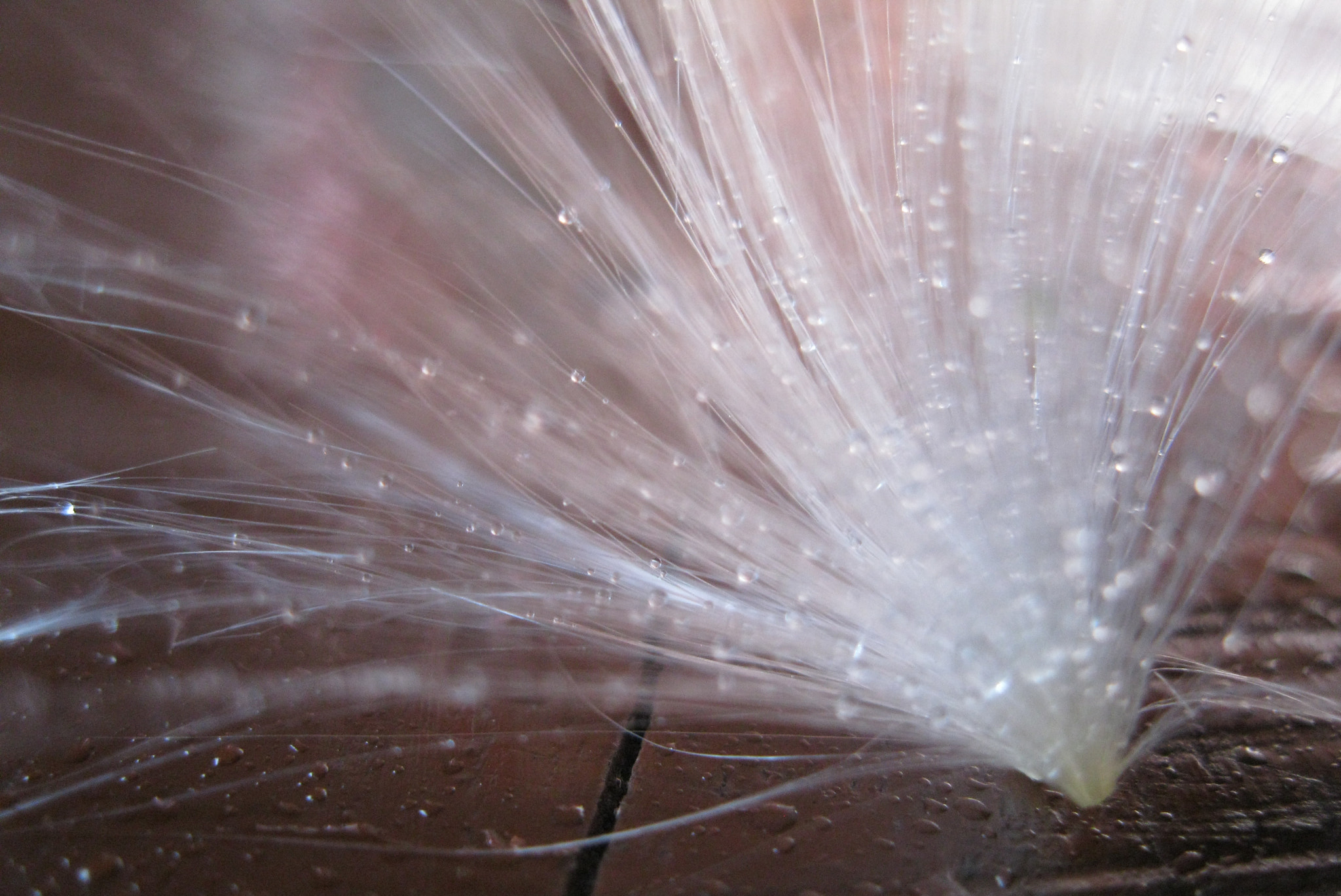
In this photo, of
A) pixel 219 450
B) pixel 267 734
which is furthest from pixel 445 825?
pixel 219 450

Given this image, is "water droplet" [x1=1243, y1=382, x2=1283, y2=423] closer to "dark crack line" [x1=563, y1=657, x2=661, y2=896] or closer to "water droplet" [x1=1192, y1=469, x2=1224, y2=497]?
"water droplet" [x1=1192, y1=469, x2=1224, y2=497]

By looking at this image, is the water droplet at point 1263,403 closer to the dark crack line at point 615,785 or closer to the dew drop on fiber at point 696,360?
the dew drop on fiber at point 696,360

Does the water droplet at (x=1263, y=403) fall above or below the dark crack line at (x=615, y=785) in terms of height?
above

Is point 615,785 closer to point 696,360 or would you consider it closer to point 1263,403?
point 696,360

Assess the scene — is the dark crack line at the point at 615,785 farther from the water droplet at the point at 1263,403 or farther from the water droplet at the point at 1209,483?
the water droplet at the point at 1263,403

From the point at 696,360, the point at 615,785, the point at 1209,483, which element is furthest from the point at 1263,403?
the point at 615,785

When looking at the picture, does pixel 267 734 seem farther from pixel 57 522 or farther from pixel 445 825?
pixel 57 522

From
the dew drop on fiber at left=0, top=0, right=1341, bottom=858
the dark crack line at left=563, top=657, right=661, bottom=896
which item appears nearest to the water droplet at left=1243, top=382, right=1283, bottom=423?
the dew drop on fiber at left=0, top=0, right=1341, bottom=858

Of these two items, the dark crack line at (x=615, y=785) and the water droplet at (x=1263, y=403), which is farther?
the water droplet at (x=1263, y=403)

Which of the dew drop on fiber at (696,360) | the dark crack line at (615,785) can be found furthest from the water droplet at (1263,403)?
the dark crack line at (615,785)
